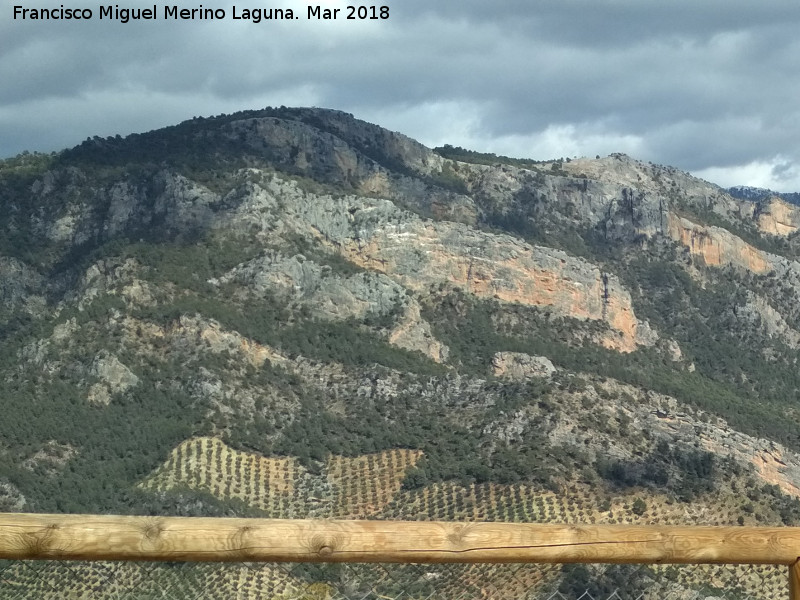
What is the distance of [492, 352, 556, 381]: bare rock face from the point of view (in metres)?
83.8


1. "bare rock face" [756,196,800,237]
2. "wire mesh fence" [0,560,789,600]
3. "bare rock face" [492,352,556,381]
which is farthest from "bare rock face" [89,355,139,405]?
"bare rock face" [756,196,800,237]

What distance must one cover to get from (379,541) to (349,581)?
315cm

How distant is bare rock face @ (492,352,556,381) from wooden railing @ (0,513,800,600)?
75907 millimetres

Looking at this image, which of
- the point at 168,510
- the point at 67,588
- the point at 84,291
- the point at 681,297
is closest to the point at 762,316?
the point at 681,297

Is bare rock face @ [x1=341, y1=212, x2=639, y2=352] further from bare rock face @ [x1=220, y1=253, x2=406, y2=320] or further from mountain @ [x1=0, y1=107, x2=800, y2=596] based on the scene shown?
bare rock face @ [x1=220, y1=253, x2=406, y2=320]

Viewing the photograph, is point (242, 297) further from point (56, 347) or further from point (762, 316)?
point (762, 316)

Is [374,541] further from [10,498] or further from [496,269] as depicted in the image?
[496,269]

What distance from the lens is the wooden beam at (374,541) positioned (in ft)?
21.4

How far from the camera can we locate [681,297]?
4550 inches

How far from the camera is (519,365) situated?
85000 millimetres

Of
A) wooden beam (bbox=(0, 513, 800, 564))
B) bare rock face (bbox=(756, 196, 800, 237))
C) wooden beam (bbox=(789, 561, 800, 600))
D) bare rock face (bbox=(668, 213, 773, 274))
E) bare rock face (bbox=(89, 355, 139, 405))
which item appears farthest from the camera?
bare rock face (bbox=(756, 196, 800, 237))

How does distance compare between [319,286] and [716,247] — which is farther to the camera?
[716,247]

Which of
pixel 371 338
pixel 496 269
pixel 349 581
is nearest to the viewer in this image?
pixel 349 581

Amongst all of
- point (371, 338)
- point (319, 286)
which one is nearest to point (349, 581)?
point (371, 338)
